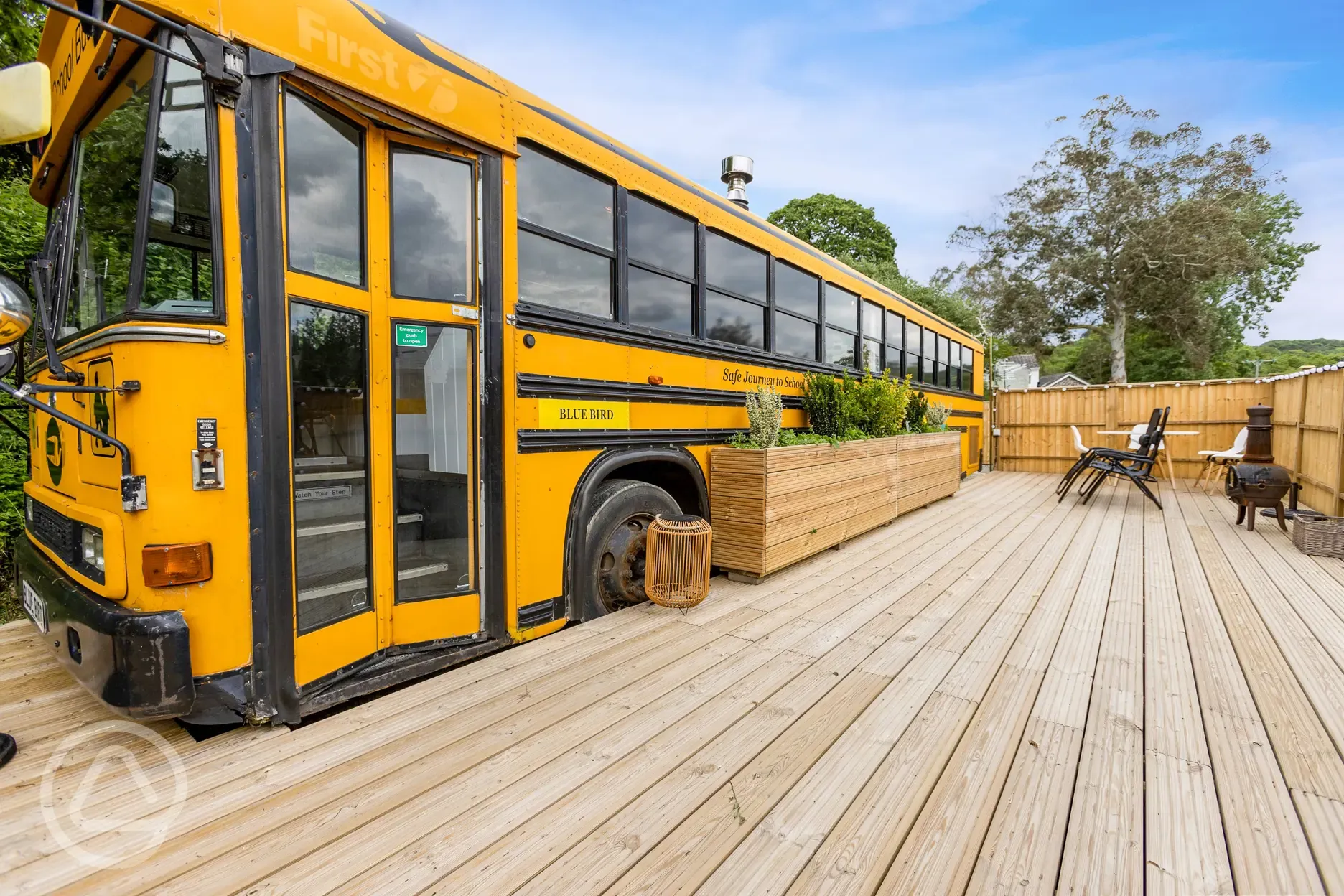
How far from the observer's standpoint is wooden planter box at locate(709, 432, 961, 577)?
3678 millimetres

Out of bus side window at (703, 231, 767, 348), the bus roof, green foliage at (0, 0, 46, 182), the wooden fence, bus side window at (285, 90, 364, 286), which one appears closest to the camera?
the bus roof

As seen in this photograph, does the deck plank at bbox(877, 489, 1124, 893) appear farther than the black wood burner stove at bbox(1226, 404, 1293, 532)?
No

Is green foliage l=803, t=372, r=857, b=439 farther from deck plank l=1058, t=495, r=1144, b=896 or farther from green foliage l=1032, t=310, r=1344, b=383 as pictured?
green foliage l=1032, t=310, r=1344, b=383

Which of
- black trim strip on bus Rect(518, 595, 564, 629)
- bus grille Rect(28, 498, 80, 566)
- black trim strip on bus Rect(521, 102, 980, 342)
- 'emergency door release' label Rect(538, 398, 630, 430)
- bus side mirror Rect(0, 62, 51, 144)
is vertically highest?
black trim strip on bus Rect(521, 102, 980, 342)

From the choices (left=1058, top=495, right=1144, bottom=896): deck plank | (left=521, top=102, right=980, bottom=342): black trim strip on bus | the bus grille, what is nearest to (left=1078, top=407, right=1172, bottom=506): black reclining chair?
(left=521, top=102, right=980, bottom=342): black trim strip on bus

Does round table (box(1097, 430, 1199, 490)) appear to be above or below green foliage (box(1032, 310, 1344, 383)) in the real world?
below

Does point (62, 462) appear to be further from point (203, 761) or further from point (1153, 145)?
point (1153, 145)

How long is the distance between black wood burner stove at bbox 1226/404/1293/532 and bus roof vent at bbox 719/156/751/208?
531 cm

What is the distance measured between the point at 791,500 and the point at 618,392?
5.09 feet

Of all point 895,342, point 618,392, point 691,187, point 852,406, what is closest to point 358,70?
point 618,392

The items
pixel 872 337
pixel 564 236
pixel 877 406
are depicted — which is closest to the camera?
pixel 564 236

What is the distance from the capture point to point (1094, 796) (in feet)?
5.37

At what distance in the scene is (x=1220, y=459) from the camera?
848 centimetres

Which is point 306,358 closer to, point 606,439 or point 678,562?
point 606,439
